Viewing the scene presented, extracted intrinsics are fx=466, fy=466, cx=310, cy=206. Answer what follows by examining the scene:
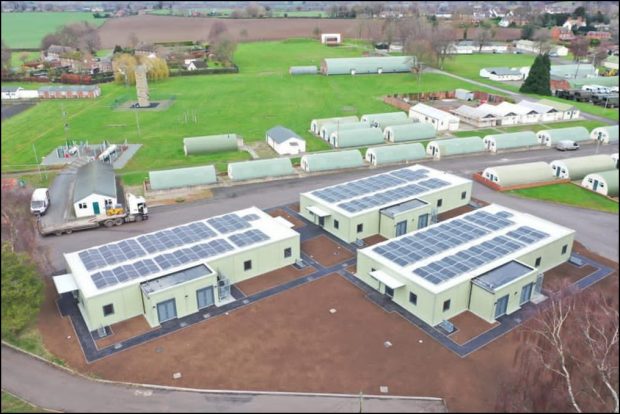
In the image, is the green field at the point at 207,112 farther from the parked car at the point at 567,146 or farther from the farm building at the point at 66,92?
the parked car at the point at 567,146

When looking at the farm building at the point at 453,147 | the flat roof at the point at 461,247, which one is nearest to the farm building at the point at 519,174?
the farm building at the point at 453,147

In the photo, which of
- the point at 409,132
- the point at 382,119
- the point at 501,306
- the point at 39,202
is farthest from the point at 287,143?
the point at 501,306

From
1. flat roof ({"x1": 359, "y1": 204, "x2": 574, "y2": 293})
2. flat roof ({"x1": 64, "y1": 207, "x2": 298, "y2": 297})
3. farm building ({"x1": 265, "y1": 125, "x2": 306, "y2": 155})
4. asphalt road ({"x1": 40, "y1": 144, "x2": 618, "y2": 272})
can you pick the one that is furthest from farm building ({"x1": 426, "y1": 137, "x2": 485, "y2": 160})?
flat roof ({"x1": 64, "y1": 207, "x2": 298, "y2": 297})

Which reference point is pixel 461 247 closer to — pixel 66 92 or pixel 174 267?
pixel 174 267

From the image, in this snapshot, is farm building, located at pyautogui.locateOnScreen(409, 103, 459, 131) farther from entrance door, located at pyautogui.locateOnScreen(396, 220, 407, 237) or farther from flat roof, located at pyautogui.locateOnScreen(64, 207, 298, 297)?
flat roof, located at pyautogui.locateOnScreen(64, 207, 298, 297)

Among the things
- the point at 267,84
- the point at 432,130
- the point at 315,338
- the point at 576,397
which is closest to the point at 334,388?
the point at 315,338

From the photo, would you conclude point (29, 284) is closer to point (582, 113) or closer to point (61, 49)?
point (582, 113)
